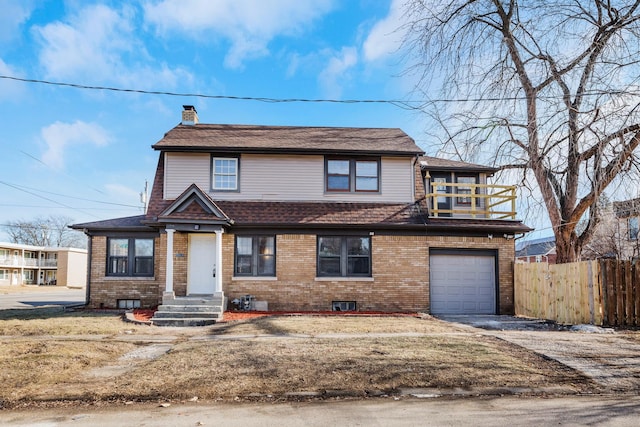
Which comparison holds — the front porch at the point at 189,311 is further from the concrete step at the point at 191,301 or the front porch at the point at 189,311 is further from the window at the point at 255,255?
the window at the point at 255,255

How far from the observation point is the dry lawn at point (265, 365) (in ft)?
21.6

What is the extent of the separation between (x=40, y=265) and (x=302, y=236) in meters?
58.7

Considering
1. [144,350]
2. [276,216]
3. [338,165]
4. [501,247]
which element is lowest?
[144,350]

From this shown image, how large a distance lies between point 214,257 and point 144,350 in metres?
7.11

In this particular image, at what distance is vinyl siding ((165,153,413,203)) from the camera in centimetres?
1727

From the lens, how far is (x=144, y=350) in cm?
958

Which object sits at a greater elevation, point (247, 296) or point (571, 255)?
point (571, 255)

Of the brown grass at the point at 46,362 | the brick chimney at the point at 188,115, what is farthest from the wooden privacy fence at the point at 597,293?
the brick chimney at the point at 188,115

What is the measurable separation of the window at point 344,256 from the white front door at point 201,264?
3818 millimetres

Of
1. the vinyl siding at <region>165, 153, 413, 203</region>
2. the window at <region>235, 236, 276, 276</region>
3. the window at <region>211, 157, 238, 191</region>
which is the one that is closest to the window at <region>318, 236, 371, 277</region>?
the vinyl siding at <region>165, 153, 413, 203</region>

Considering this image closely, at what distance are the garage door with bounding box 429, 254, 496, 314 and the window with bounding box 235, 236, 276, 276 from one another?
584 cm

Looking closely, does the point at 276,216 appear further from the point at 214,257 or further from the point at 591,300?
the point at 591,300

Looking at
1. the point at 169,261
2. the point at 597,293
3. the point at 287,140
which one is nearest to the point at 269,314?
the point at 169,261

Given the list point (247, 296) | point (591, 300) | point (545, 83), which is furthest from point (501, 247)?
point (247, 296)
